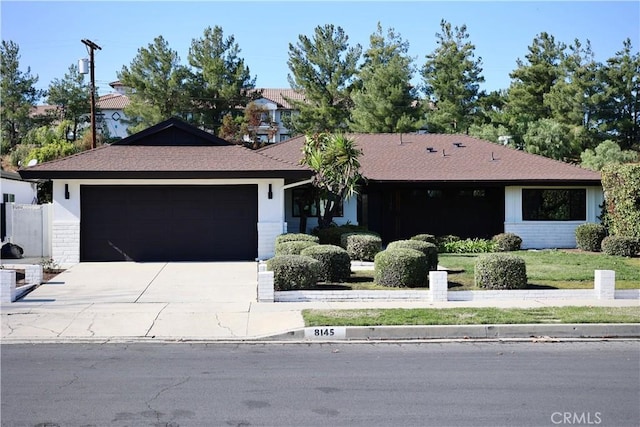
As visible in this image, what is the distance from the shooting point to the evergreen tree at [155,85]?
1873 inches

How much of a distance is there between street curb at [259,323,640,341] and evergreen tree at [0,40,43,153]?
49.9 m

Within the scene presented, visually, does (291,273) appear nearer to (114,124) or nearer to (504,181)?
(504,181)

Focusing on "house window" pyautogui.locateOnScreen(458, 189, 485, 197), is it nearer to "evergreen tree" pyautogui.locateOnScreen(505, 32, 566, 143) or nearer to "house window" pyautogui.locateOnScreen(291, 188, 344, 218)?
"house window" pyautogui.locateOnScreen(291, 188, 344, 218)

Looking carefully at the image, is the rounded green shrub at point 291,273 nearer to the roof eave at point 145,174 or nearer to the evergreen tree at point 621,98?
the roof eave at point 145,174

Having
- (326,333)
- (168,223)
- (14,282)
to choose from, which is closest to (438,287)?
(326,333)

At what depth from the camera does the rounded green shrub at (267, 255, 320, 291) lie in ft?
48.4

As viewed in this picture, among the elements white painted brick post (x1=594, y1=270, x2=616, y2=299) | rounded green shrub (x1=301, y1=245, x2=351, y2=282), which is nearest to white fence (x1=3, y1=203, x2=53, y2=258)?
rounded green shrub (x1=301, y1=245, x2=351, y2=282)

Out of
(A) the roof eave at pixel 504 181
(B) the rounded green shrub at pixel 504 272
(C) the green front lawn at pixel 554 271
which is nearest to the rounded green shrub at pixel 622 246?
(C) the green front lawn at pixel 554 271

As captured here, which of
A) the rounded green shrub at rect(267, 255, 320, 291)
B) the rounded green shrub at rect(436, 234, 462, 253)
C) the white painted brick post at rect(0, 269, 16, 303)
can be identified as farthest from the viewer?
the rounded green shrub at rect(436, 234, 462, 253)

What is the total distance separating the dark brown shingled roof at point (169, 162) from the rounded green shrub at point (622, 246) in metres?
9.90

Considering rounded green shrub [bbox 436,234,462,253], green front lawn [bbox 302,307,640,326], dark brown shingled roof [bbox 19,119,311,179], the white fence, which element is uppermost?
dark brown shingled roof [bbox 19,119,311,179]

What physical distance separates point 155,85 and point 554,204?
98.8 feet

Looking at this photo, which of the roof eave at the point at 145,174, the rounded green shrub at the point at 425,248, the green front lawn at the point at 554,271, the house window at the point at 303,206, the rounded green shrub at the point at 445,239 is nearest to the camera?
the green front lawn at the point at 554,271

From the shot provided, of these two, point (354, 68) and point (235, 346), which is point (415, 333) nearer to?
point (235, 346)
